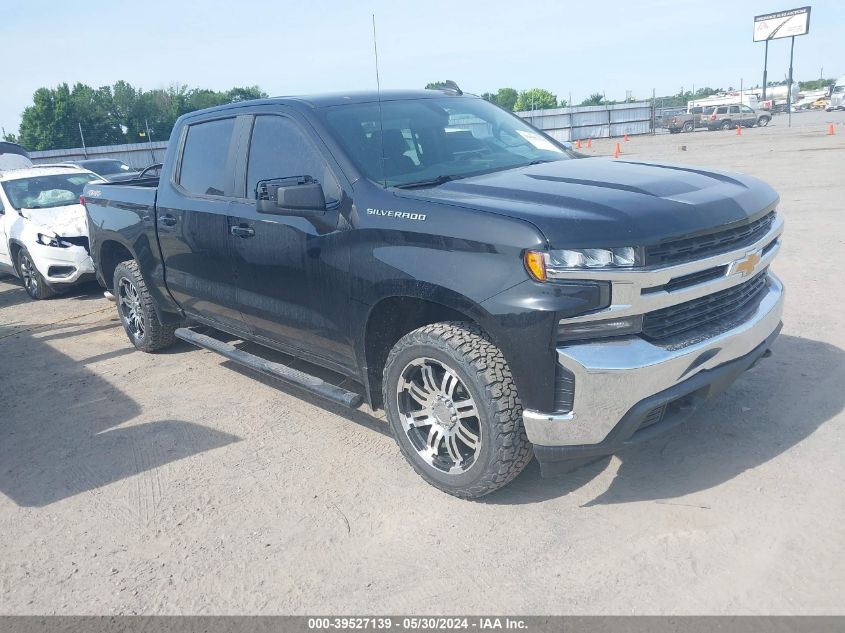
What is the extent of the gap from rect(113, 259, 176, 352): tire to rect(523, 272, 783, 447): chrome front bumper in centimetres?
417

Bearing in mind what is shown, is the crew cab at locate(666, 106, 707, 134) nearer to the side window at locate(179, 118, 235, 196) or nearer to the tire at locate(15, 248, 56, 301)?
the tire at locate(15, 248, 56, 301)

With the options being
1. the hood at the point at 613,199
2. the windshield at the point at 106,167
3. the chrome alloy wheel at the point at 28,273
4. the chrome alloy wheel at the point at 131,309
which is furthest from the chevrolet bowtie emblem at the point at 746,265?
the windshield at the point at 106,167

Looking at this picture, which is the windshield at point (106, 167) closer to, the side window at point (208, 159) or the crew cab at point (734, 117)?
the side window at point (208, 159)

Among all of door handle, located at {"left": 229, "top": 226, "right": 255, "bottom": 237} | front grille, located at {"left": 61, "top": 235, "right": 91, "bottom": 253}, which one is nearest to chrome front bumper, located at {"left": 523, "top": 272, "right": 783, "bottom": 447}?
door handle, located at {"left": 229, "top": 226, "right": 255, "bottom": 237}

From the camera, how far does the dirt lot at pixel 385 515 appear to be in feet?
9.34

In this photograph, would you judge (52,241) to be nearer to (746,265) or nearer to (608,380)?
(608,380)

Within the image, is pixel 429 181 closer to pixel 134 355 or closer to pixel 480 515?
pixel 480 515

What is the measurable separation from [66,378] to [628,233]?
16.5 feet

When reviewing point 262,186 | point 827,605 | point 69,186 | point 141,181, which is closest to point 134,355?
point 141,181

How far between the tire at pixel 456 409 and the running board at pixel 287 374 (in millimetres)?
311

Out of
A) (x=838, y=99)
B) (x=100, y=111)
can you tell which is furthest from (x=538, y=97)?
(x=100, y=111)

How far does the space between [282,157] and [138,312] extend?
2900 millimetres

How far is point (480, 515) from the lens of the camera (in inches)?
133

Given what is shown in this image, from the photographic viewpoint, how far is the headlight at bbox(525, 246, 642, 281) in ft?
9.36
